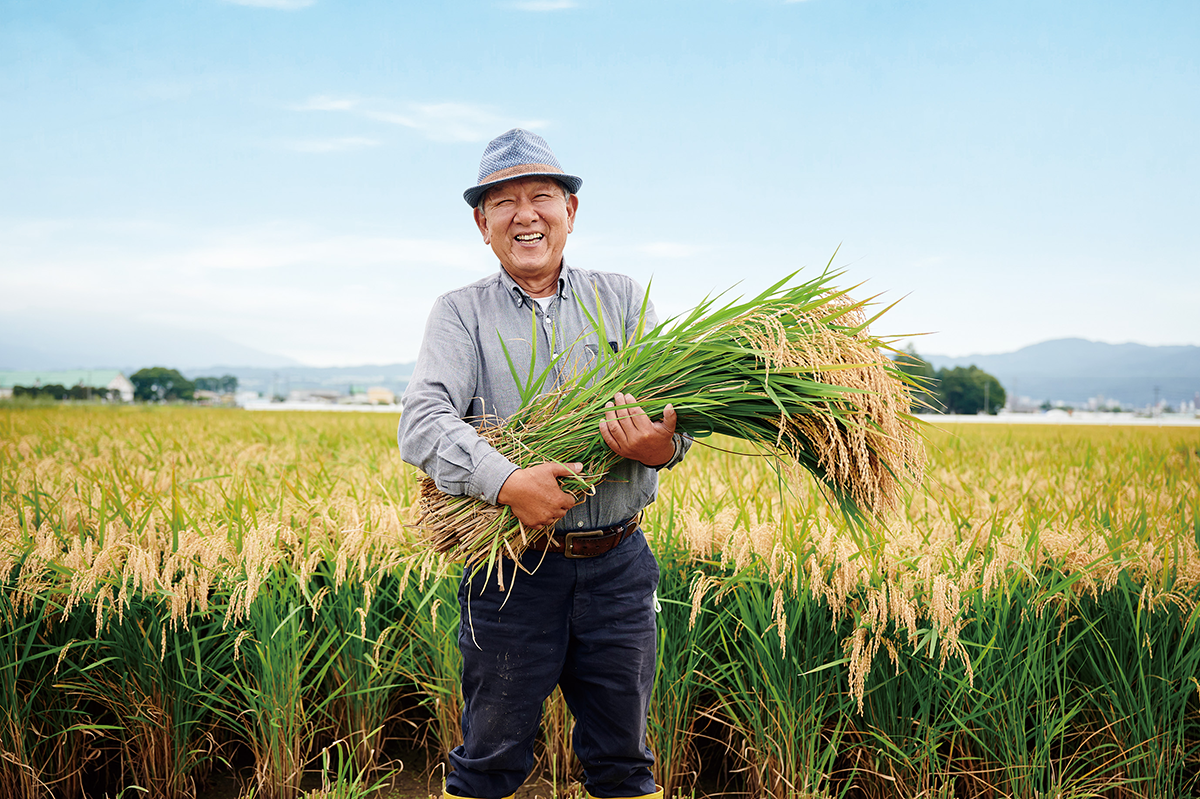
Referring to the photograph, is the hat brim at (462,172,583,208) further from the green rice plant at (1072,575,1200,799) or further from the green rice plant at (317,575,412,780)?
the green rice plant at (1072,575,1200,799)

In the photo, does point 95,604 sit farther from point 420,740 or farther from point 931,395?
point 931,395

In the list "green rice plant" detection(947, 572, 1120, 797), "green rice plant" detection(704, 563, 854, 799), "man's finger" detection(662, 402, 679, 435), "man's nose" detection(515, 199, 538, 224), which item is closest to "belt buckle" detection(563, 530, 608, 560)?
"man's finger" detection(662, 402, 679, 435)

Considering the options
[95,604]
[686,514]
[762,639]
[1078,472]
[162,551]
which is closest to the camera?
[762,639]

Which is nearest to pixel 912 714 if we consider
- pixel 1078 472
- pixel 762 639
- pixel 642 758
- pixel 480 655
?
pixel 762 639

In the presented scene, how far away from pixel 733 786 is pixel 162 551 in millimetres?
2687

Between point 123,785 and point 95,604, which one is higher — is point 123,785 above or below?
below

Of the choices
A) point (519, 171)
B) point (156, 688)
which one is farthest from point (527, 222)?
point (156, 688)

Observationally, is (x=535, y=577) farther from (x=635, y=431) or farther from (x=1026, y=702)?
(x=1026, y=702)

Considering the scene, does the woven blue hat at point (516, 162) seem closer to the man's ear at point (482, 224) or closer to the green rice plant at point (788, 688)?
the man's ear at point (482, 224)

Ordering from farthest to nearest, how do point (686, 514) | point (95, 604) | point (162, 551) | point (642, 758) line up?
1. point (686, 514)
2. point (162, 551)
3. point (95, 604)
4. point (642, 758)

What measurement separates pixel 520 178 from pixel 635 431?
34.0 inches

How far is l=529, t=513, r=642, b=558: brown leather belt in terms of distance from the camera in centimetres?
206

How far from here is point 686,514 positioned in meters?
3.37

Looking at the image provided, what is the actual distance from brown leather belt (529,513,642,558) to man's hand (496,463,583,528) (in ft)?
0.68
